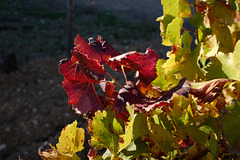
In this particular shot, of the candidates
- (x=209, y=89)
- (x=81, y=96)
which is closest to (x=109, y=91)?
(x=81, y=96)

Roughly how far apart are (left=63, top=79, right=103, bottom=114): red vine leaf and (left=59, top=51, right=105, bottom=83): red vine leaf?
0.06 ft

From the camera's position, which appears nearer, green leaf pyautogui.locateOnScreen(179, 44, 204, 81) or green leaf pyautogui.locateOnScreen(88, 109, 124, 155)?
green leaf pyautogui.locateOnScreen(88, 109, 124, 155)

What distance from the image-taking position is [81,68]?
0.40 meters

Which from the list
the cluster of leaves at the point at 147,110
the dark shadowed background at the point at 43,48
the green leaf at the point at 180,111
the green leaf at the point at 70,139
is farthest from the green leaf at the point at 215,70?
the dark shadowed background at the point at 43,48

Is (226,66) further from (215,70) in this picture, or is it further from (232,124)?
(232,124)

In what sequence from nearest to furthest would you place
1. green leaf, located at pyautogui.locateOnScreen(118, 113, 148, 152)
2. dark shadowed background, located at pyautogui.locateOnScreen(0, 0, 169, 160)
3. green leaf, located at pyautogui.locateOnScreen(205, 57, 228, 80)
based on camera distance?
1. green leaf, located at pyautogui.locateOnScreen(118, 113, 148, 152)
2. green leaf, located at pyautogui.locateOnScreen(205, 57, 228, 80)
3. dark shadowed background, located at pyautogui.locateOnScreen(0, 0, 169, 160)

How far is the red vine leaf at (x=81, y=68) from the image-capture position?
398mm

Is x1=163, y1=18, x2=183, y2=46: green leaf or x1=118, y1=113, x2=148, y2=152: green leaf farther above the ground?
x1=163, y1=18, x2=183, y2=46: green leaf

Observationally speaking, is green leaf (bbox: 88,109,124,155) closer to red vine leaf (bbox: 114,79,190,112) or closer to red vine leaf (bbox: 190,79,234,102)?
Answer: red vine leaf (bbox: 114,79,190,112)

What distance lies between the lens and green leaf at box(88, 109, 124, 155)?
0.39 m

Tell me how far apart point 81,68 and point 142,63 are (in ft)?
0.33

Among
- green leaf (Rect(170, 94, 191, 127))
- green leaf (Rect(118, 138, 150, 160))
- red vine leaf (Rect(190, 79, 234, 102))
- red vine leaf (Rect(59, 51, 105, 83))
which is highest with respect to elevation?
red vine leaf (Rect(59, 51, 105, 83))

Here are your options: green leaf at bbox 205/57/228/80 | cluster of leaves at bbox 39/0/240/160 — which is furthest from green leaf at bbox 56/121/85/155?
green leaf at bbox 205/57/228/80

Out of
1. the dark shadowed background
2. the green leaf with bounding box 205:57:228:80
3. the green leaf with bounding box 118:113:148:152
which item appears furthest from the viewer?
the dark shadowed background
